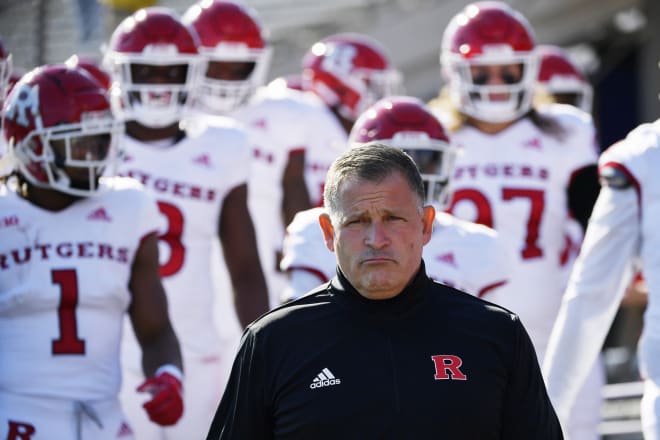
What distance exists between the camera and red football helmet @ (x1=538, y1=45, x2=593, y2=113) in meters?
8.55

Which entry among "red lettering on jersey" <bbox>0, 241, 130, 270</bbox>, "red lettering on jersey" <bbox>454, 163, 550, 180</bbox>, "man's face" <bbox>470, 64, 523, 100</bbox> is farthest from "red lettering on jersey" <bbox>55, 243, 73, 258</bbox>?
"man's face" <bbox>470, 64, 523, 100</bbox>

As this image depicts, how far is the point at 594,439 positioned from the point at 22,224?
2.61 m

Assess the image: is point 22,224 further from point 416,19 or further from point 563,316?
point 416,19

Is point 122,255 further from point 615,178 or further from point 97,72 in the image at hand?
point 97,72

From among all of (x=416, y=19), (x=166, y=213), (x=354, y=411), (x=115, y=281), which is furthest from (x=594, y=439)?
(x=416, y=19)

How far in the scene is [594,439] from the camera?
19.4ft

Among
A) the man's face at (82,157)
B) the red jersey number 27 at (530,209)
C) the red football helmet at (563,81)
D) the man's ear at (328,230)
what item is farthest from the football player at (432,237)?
the red football helmet at (563,81)

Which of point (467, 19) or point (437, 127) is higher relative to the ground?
point (467, 19)

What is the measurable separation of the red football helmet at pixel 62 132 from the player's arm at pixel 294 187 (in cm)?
236

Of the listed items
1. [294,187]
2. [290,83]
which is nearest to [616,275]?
[294,187]

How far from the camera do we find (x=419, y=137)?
513cm

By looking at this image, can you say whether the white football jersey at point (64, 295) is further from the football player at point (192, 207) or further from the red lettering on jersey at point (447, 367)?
the red lettering on jersey at point (447, 367)

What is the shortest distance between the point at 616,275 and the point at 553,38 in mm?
8784

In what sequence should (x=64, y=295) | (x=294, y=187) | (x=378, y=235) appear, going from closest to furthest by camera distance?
(x=378, y=235)
(x=64, y=295)
(x=294, y=187)
